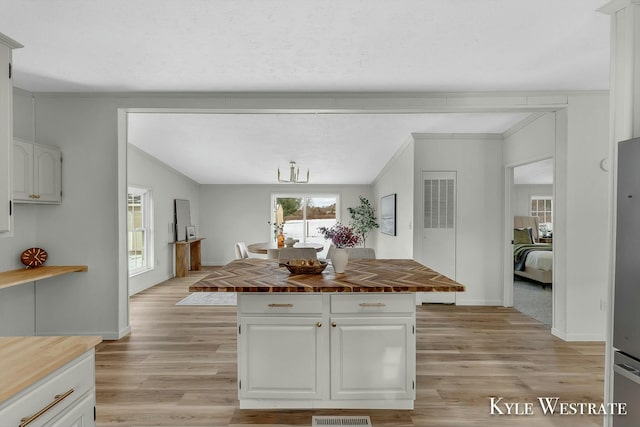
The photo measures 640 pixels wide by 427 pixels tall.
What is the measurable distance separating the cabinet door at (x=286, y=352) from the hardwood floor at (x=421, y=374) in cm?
22

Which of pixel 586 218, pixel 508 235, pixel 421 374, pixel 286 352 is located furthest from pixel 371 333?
pixel 508 235

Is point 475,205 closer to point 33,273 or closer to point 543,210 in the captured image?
point 33,273

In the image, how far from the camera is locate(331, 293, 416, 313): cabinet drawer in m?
2.20

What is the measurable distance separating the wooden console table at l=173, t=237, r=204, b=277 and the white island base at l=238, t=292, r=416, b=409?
5.53 meters

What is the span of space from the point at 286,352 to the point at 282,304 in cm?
31

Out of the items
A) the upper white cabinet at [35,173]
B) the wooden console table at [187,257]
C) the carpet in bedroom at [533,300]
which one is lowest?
the carpet in bedroom at [533,300]

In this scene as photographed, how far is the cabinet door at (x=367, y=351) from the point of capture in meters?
2.21

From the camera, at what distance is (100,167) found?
11.8ft

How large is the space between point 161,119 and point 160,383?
347 cm

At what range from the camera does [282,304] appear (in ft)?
7.23

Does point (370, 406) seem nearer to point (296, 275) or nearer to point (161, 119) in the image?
point (296, 275)

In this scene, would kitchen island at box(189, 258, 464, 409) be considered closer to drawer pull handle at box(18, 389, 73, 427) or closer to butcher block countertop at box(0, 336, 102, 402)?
butcher block countertop at box(0, 336, 102, 402)

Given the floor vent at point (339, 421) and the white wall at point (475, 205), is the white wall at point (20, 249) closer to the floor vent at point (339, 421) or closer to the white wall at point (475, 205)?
the floor vent at point (339, 421)

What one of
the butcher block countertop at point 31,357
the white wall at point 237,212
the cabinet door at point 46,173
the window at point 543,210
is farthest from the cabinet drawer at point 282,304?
the window at point 543,210
